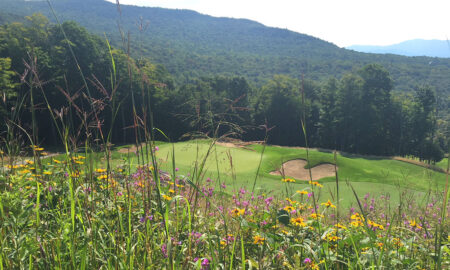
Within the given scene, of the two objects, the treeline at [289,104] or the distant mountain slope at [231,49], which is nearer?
the treeline at [289,104]

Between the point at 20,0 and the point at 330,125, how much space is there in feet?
480

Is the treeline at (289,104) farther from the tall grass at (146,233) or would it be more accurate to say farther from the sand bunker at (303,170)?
the tall grass at (146,233)

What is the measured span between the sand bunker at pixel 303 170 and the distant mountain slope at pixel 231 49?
598cm

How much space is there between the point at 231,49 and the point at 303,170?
4605 inches

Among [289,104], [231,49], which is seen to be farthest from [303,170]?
[231,49]

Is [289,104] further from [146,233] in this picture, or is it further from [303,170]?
[146,233]

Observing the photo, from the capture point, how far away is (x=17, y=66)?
27.8 metres

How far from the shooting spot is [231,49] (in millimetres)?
128250

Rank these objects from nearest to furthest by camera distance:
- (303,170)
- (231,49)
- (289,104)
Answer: (303,170) < (289,104) < (231,49)

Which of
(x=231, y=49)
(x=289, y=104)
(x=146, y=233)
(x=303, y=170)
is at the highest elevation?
(x=231, y=49)

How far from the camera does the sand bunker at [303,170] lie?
16.7 metres

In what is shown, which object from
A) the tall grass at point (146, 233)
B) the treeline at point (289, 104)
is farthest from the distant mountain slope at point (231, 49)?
the treeline at point (289, 104)

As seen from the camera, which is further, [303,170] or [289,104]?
[289,104]

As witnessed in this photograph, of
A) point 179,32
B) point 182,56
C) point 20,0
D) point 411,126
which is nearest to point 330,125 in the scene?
point 411,126
